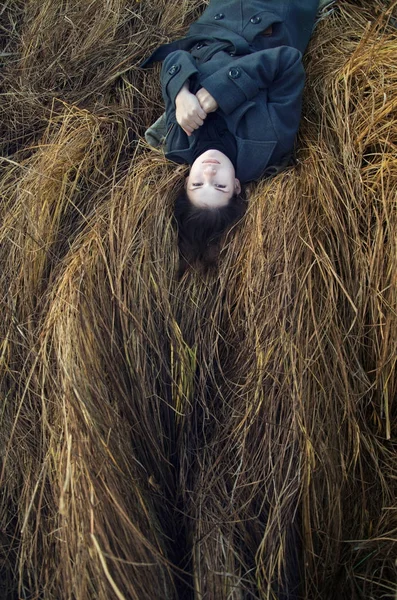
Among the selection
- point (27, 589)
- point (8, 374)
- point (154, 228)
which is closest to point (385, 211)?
point (154, 228)

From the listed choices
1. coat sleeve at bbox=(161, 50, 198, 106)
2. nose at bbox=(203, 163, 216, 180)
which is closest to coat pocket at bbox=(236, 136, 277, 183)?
nose at bbox=(203, 163, 216, 180)

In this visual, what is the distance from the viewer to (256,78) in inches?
75.4

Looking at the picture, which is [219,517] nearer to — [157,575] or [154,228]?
[157,575]

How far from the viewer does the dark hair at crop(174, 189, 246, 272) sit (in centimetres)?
179

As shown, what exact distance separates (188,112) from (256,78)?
0.26 m

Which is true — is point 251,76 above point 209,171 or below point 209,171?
above

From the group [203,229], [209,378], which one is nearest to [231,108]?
[203,229]

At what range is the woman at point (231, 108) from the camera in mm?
1842

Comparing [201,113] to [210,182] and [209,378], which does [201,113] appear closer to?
[210,182]

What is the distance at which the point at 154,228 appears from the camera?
1.78m

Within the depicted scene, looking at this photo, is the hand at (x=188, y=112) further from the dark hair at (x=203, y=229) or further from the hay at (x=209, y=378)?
the dark hair at (x=203, y=229)

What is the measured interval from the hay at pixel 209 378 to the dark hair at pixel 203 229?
0.04 metres

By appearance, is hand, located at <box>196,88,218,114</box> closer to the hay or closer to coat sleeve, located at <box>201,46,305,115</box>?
coat sleeve, located at <box>201,46,305,115</box>

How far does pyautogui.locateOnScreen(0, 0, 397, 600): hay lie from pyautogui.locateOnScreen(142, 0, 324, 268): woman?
0.26 feet
